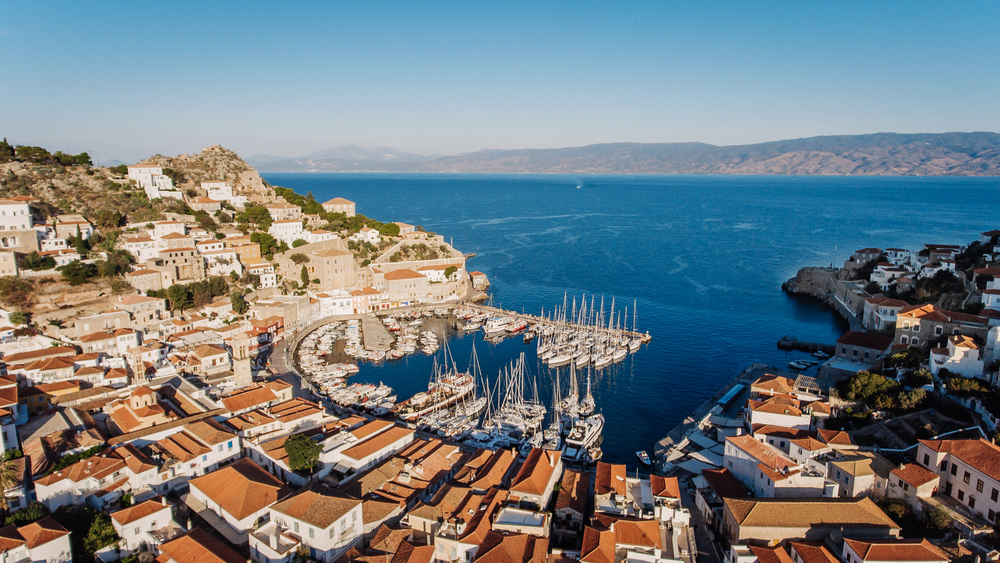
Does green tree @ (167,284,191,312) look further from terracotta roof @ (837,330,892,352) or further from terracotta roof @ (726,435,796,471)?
terracotta roof @ (837,330,892,352)

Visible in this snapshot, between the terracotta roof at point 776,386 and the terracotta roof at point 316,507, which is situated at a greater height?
the terracotta roof at point 316,507

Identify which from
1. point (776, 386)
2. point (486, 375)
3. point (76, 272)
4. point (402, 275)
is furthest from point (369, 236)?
point (776, 386)

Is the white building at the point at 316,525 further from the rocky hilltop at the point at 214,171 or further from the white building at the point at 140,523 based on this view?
the rocky hilltop at the point at 214,171

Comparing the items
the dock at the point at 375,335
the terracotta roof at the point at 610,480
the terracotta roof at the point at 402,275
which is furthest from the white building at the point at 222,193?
the terracotta roof at the point at 610,480

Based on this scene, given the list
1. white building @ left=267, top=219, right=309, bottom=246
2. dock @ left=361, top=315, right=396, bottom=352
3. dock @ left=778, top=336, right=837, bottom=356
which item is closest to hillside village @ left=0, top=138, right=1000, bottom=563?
dock @ left=778, top=336, right=837, bottom=356

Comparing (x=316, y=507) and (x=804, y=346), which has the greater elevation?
(x=316, y=507)

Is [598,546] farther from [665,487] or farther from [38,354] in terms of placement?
[38,354]

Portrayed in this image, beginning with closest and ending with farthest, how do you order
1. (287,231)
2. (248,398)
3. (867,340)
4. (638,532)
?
(638,532) → (248,398) → (867,340) → (287,231)
